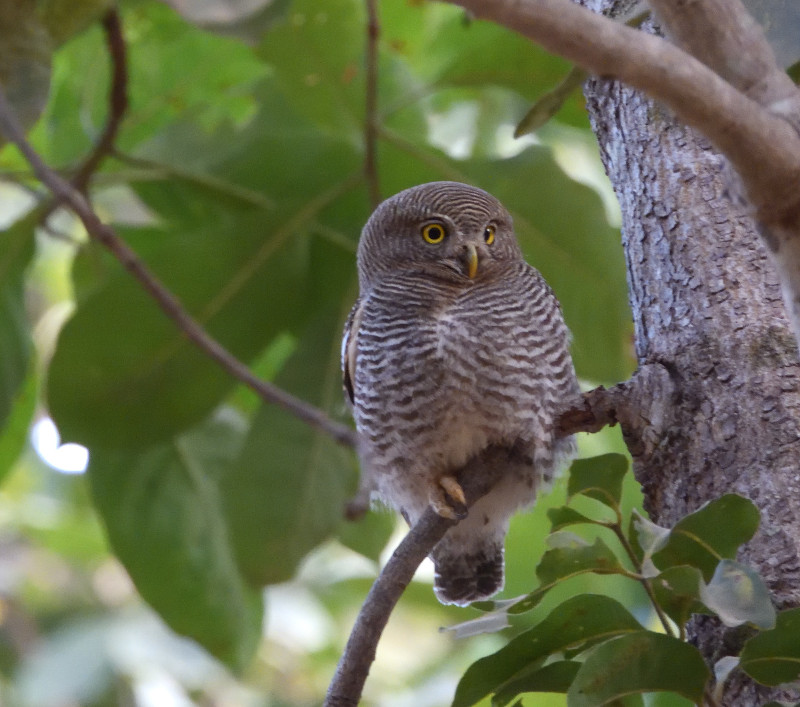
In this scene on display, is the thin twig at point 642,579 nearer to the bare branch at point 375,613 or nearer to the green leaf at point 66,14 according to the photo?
the bare branch at point 375,613

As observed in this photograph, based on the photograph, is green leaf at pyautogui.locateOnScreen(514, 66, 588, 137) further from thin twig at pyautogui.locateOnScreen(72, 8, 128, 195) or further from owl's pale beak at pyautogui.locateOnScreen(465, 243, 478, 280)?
thin twig at pyautogui.locateOnScreen(72, 8, 128, 195)

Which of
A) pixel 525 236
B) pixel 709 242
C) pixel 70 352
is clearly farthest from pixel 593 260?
pixel 70 352

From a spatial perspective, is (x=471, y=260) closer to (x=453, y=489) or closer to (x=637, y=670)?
(x=453, y=489)

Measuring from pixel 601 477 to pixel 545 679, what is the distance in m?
0.33

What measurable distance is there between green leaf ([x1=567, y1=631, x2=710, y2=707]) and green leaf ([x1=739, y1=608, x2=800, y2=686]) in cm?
7

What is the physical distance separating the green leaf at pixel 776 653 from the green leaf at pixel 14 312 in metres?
2.47

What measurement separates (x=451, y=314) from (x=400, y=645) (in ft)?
15.1

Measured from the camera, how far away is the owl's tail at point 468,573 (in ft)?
9.16

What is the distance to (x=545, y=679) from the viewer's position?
5.38ft

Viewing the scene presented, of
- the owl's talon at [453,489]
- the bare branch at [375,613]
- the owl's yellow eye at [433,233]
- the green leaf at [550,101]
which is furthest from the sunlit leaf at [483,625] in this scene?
the owl's yellow eye at [433,233]

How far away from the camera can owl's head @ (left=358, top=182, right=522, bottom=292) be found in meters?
2.51

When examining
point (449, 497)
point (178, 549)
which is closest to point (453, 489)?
point (449, 497)

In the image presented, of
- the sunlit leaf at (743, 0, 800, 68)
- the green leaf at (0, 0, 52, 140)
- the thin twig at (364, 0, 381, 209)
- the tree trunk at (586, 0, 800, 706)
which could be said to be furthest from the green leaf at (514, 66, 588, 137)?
the green leaf at (0, 0, 52, 140)

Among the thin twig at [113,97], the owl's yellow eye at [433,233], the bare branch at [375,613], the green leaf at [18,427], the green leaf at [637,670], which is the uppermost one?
the green leaf at [637,670]
